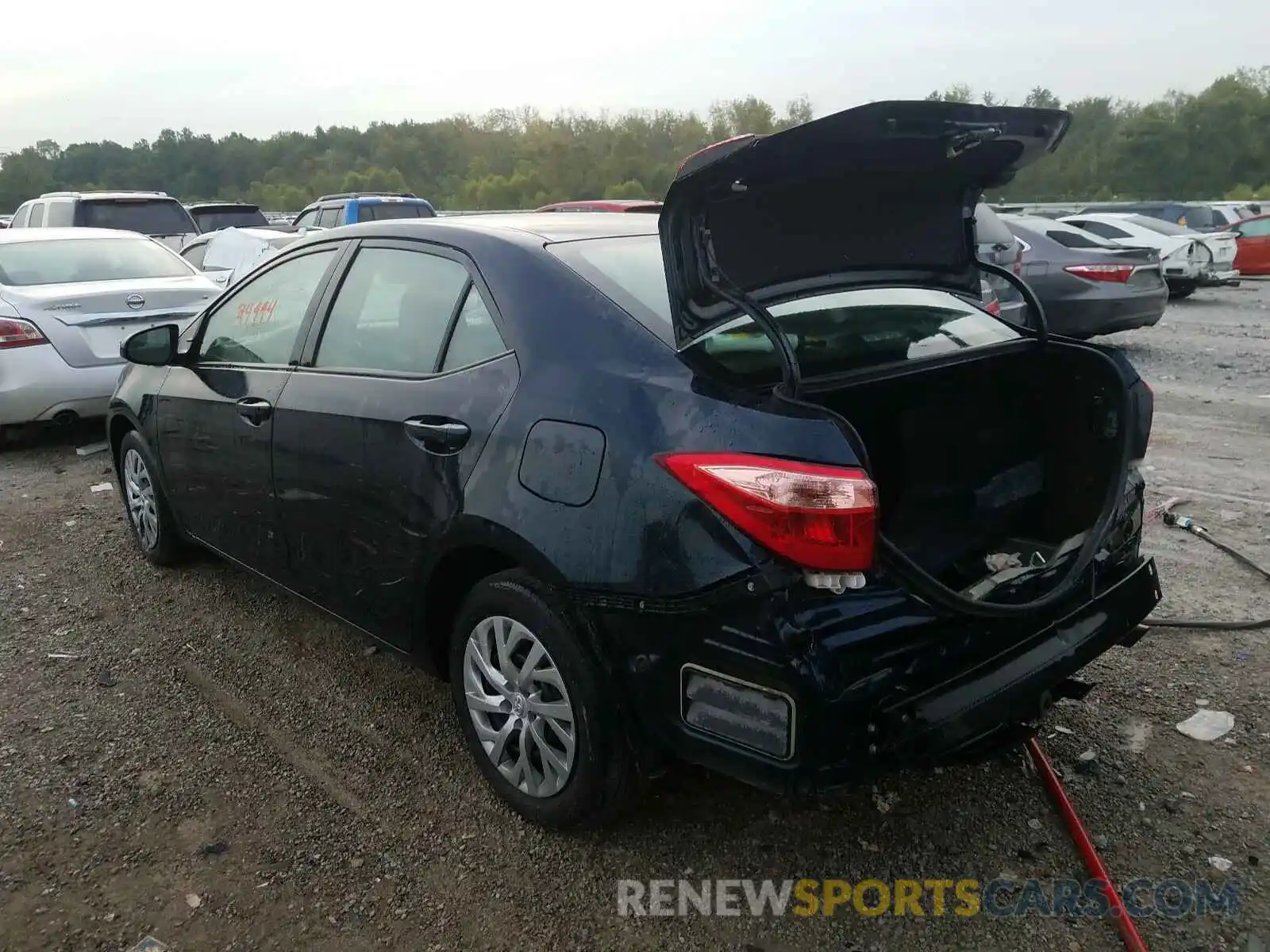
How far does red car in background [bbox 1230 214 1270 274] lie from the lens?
19906 millimetres

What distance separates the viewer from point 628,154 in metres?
60.9

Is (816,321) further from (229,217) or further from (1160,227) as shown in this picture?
(229,217)

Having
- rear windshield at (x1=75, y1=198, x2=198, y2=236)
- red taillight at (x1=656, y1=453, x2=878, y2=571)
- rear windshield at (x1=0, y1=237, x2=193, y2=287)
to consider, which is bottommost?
red taillight at (x1=656, y1=453, x2=878, y2=571)

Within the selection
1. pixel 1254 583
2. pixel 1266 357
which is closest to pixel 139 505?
pixel 1254 583

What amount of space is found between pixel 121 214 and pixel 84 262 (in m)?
7.07

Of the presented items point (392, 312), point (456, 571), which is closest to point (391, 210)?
point (392, 312)

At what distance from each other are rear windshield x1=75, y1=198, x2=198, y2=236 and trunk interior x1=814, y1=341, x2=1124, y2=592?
A: 1344 centimetres

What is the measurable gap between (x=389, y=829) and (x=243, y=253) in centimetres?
1087

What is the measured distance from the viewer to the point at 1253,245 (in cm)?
2005

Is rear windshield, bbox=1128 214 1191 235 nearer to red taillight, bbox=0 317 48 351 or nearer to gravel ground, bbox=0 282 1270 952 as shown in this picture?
gravel ground, bbox=0 282 1270 952

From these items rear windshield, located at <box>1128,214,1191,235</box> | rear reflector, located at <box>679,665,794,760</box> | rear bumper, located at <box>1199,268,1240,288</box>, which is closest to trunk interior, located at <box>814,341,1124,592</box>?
rear reflector, located at <box>679,665,794,760</box>

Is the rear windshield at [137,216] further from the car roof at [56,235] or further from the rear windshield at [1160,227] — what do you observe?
the rear windshield at [1160,227]

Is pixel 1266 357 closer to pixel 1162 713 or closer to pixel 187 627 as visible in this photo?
pixel 1162 713

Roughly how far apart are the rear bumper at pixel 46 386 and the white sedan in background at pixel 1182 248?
14434 mm
